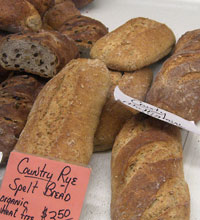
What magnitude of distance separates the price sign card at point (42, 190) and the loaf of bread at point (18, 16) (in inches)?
38.7

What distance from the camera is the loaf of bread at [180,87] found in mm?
1185

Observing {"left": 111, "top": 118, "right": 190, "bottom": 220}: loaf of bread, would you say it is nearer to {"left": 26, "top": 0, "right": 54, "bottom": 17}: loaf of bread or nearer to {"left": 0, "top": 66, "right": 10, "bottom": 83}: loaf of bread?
{"left": 0, "top": 66, "right": 10, "bottom": 83}: loaf of bread

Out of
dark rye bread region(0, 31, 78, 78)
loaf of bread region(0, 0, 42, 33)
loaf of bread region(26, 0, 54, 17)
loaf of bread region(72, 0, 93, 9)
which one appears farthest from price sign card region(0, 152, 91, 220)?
loaf of bread region(72, 0, 93, 9)

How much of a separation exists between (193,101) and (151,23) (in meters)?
0.62

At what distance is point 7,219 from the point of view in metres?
0.95

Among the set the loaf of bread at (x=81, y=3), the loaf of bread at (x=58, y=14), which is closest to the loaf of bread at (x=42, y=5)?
the loaf of bread at (x=58, y=14)

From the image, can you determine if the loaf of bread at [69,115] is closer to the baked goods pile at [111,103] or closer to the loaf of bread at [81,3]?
the baked goods pile at [111,103]

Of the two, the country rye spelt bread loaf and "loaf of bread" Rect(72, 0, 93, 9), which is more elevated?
the country rye spelt bread loaf

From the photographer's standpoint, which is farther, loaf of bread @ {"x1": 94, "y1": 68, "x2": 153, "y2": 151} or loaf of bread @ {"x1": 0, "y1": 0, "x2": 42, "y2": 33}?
loaf of bread @ {"x1": 0, "y1": 0, "x2": 42, "y2": 33}

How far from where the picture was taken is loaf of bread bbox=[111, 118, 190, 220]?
38.3 inches

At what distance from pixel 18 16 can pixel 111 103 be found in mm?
799

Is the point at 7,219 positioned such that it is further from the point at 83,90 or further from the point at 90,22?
the point at 90,22

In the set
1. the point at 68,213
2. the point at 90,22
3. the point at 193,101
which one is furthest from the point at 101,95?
the point at 90,22

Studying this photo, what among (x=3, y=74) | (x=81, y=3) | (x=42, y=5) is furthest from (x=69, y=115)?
(x=81, y=3)
